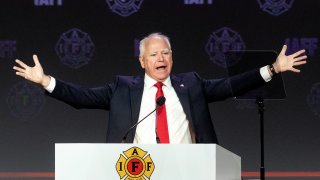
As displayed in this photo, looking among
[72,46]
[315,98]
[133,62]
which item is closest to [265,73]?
[315,98]

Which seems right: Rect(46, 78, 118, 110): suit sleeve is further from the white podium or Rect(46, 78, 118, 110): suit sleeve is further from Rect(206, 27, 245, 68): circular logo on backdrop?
Rect(206, 27, 245, 68): circular logo on backdrop

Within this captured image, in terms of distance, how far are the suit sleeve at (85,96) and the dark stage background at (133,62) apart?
124cm

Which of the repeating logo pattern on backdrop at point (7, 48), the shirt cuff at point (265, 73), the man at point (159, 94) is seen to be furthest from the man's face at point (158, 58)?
the repeating logo pattern on backdrop at point (7, 48)

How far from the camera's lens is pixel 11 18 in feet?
16.8

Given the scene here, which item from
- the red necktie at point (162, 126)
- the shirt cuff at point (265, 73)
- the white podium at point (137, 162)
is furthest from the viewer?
the shirt cuff at point (265, 73)

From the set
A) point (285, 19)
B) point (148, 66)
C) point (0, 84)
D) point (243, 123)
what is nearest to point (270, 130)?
point (243, 123)

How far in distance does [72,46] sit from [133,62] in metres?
0.48

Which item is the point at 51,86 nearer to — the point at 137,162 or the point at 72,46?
the point at 137,162

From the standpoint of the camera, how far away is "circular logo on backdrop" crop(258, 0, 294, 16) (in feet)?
16.5

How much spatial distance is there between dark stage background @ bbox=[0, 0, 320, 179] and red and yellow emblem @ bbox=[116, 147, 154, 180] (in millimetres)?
2505

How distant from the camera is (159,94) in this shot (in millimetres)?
3691

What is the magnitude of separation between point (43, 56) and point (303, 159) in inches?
83.7

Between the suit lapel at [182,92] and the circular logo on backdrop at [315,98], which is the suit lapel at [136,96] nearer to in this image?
the suit lapel at [182,92]

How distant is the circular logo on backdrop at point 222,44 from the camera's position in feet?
16.3
